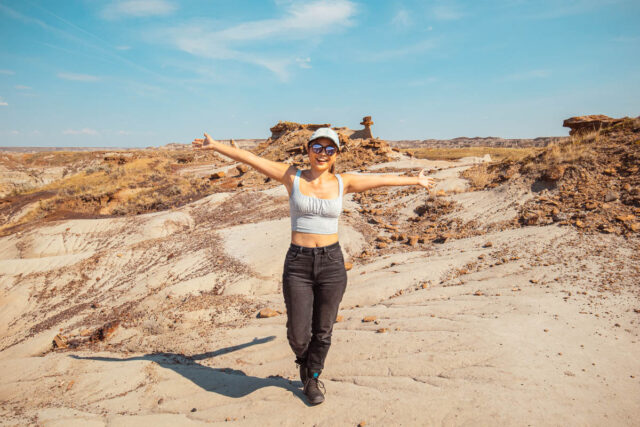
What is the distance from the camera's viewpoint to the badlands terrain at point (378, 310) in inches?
101

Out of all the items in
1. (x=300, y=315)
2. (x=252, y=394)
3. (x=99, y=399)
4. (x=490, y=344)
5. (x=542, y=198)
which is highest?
(x=542, y=198)

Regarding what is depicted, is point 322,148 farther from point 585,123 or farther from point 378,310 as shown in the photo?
point 585,123

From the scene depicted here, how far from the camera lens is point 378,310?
4.33 metres

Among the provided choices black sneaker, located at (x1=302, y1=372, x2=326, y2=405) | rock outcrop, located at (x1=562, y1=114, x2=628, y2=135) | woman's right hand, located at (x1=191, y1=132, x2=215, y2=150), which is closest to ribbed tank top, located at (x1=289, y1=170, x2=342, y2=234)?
woman's right hand, located at (x1=191, y1=132, x2=215, y2=150)

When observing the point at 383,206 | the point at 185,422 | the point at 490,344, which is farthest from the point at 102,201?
the point at 490,344

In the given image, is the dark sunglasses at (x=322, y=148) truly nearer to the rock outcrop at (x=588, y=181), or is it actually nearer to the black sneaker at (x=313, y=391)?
the black sneaker at (x=313, y=391)

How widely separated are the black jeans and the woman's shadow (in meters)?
0.65

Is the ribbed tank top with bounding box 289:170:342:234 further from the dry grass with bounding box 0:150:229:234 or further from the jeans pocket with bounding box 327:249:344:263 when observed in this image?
the dry grass with bounding box 0:150:229:234

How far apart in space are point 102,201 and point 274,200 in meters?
9.11

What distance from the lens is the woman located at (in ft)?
7.68

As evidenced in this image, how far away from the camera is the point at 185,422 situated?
2.59m

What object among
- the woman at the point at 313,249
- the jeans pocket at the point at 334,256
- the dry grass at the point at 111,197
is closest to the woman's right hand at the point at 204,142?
the woman at the point at 313,249

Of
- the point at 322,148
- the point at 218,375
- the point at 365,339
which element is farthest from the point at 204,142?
the point at 365,339

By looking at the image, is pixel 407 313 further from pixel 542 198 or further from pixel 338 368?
pixel 542 198
